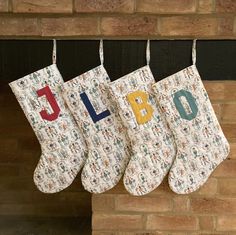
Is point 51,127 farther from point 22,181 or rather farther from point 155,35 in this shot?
point 22,181

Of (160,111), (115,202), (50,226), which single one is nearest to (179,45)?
(160,111)

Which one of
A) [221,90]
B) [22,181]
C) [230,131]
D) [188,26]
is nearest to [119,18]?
[188,26]

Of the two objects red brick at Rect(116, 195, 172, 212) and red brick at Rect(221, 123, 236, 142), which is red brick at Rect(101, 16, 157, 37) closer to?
red brick at Rect(221, 123, 236, 142)

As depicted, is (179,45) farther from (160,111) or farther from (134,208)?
(134,208)

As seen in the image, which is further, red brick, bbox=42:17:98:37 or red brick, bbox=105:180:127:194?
red brick, bbox=105:180:127:194

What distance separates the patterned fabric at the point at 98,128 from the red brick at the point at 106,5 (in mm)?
222

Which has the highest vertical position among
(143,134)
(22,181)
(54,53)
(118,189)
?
(54,53)

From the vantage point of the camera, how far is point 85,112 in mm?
1545

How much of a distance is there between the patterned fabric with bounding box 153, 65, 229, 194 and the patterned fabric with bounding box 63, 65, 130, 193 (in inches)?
7.9

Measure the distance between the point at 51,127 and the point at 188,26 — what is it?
0.66 meters

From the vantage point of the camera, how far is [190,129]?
5.05ft

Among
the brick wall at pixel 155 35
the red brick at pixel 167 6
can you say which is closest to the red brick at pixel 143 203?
the brick wall at pixel 155 35

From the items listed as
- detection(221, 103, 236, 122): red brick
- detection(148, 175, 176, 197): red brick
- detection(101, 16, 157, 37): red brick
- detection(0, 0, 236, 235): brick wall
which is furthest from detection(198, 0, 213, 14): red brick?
detection(148, 175, 176, 197): red brick

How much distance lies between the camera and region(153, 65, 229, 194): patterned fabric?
1516 millimetres
